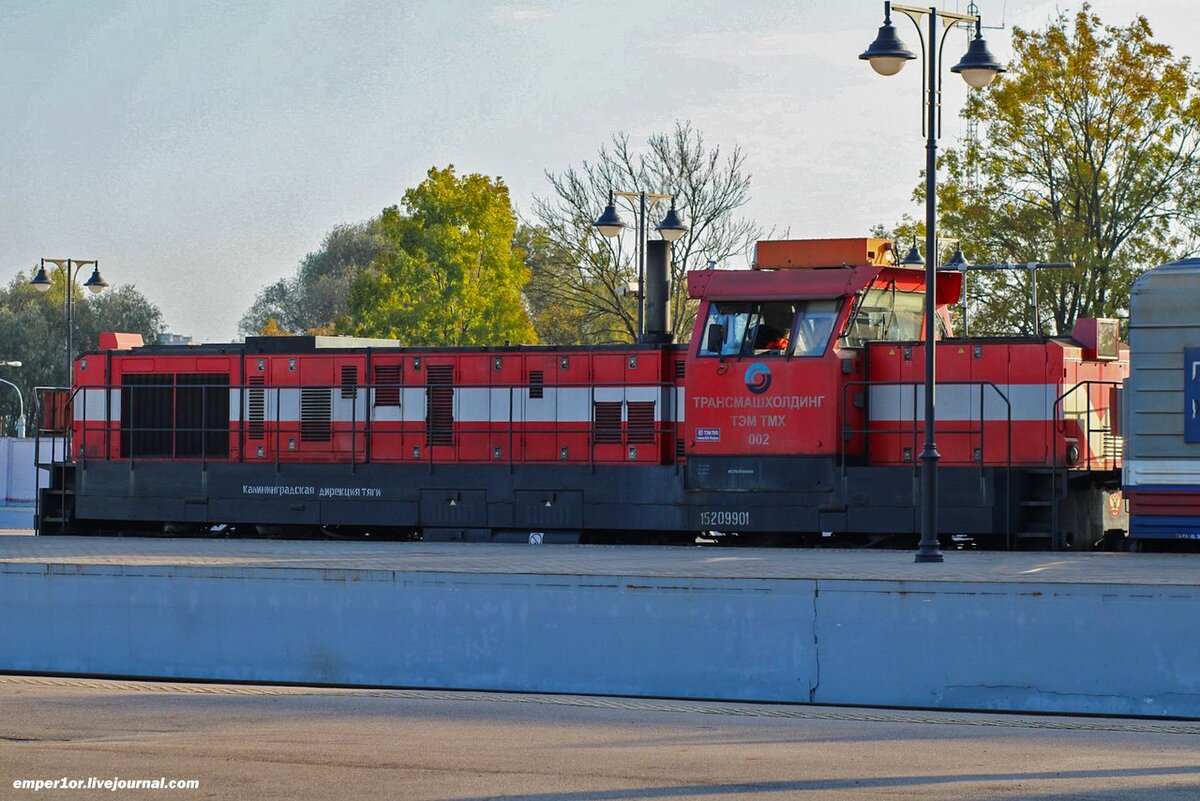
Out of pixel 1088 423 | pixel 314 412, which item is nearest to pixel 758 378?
pixel 1088 423

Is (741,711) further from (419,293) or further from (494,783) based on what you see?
(419,293)

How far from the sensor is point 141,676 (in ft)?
50.3

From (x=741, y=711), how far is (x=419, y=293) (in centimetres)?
3616

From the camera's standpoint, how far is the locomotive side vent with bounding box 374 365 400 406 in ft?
73.6

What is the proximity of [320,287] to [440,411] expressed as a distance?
3159 inches

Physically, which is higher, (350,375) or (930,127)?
(930,127)

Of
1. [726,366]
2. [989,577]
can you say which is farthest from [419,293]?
[989,577]

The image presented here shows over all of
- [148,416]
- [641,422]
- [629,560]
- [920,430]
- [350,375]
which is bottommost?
[629,560]

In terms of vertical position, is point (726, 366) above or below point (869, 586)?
above

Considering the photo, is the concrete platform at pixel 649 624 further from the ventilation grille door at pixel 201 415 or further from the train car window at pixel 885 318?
the ventilation grille door at pixel 201 415

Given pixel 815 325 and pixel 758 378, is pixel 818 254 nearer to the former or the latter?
pixel 815 325

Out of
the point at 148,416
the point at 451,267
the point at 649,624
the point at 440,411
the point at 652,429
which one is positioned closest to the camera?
the point at 649,624

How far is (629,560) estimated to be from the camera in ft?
53.6

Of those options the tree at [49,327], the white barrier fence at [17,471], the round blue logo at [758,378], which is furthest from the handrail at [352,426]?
the tree at [49,327]
